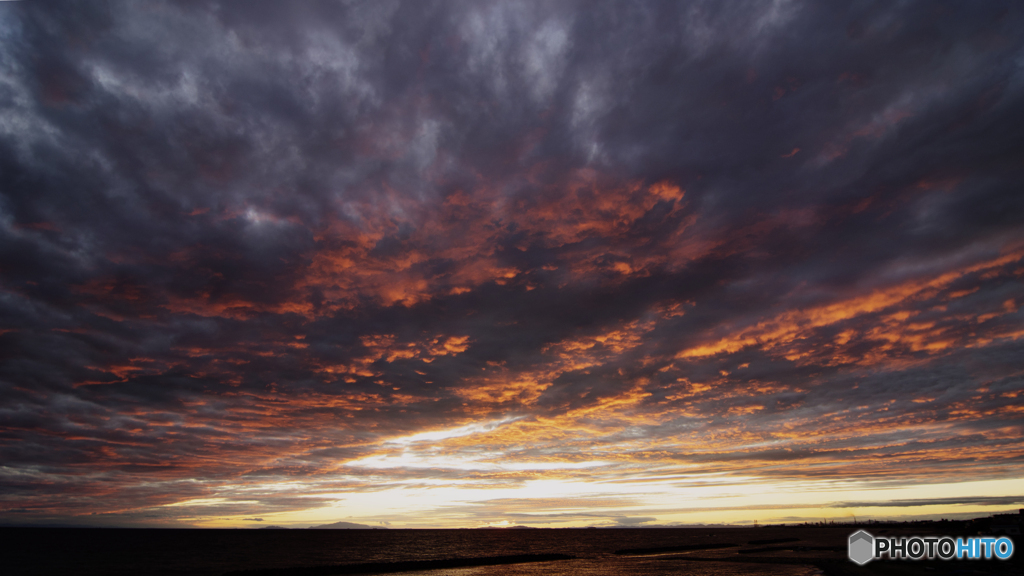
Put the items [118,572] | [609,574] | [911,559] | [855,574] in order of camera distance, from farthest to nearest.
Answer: [118,572], [911,559], [609,574], [855,574]

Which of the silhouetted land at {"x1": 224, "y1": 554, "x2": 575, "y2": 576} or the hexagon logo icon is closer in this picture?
the silhouetted land at {"x1": 224, "y1": 554, "x2": 575, "y2": 576}

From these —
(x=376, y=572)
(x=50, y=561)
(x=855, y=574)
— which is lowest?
(x=50, y=561)

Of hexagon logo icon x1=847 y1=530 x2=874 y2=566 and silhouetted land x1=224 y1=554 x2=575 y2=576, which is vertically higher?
hexagon logo icon x1=847 y1=530 x2=874 y2=566

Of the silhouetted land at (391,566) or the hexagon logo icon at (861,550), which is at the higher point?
the hexagon logo icon at (861,550)

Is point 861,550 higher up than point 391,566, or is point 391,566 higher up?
point 861,550

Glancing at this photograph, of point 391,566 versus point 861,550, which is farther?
point 861,550

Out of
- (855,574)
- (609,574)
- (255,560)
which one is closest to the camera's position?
(855,574)

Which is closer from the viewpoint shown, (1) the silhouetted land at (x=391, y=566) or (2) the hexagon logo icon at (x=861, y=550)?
(1) the silhouetted land at (x=391, y=566)

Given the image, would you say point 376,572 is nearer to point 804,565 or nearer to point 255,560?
point 255,560

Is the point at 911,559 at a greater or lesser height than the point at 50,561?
greater

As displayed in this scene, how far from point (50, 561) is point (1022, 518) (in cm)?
20768

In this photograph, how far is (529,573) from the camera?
80.4 meters

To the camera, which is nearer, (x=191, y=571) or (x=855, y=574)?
(x=855, y=574)

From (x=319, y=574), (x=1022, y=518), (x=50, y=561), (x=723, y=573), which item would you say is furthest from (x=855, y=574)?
(x=50, y=561)
